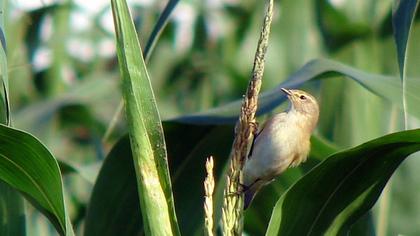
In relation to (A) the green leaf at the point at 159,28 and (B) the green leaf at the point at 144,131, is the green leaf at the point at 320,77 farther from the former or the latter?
(B) the green leaf at the point at 144,131

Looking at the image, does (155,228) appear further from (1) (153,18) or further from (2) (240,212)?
(1) (153,18)

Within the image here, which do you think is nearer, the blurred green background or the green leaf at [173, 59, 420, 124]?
the green leaf at [173, 59, 420, 124]

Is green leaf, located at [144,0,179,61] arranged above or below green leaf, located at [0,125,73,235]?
above

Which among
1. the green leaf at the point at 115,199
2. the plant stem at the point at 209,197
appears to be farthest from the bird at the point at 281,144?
the plant stem at the point at 209,197

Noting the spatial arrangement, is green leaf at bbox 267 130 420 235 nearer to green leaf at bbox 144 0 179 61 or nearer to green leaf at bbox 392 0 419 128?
green leaf at bbox 392 0 419 128

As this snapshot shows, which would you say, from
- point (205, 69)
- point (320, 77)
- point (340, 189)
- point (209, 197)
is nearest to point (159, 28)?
point (320, 77)

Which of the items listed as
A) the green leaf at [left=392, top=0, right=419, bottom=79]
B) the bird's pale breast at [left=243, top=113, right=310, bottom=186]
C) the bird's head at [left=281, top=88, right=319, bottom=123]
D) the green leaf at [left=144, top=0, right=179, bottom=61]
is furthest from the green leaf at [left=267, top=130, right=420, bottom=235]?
the bird's head at [left=281, top=88, right=319, bottom=123]

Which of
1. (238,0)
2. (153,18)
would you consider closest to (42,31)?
(153,18)

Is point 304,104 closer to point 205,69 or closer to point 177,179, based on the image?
point 177,179
